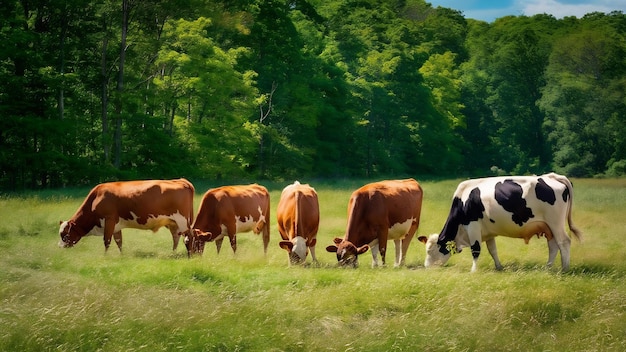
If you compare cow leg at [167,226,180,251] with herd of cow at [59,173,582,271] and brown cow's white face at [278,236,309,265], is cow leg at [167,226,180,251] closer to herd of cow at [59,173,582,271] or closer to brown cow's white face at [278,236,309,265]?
herd of cow at [59,173,582,271]

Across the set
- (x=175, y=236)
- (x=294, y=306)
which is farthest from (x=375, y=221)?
(x=175, y=236)

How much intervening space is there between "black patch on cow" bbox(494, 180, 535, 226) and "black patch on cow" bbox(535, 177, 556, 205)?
1.04ft

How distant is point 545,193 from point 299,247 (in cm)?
517

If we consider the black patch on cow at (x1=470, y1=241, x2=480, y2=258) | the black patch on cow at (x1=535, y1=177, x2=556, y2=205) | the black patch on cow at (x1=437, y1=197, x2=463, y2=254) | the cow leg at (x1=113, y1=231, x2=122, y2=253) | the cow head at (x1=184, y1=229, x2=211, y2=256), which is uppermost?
the black patch on cow at (x1=535, y1=177, x2=556, y2=205)

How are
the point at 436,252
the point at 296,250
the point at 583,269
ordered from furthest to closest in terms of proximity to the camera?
the point at 436,252
the point at 296,250
the point at 583,269

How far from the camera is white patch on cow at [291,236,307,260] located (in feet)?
48.7

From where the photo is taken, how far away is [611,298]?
11.5 metres

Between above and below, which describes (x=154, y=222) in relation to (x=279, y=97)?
below

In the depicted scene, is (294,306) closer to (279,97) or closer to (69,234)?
(69,234)

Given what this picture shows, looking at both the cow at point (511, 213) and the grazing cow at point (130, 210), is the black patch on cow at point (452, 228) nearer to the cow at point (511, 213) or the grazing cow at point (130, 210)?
the cow at point (511, 213)

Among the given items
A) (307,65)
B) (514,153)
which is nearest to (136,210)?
(307,65)

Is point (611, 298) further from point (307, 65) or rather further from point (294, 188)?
point (307, 65)

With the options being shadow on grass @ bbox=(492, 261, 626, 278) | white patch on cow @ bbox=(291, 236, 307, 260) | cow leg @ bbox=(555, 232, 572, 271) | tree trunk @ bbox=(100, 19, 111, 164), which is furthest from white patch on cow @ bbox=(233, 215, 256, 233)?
tree trunk @ bbox=(100, 19, 111, 164)

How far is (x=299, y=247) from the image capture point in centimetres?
1493
